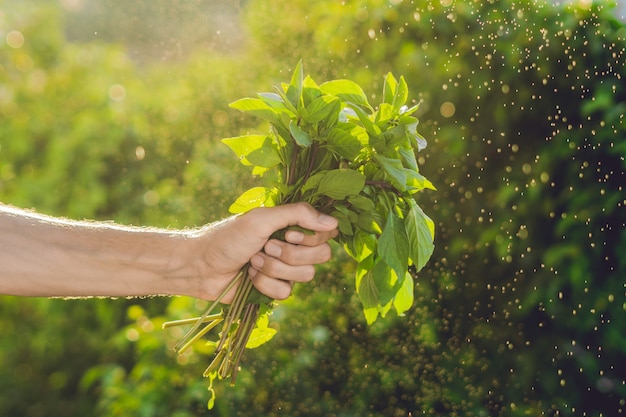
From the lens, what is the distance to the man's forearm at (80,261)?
1.57m

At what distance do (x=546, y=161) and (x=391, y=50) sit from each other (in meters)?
0.76

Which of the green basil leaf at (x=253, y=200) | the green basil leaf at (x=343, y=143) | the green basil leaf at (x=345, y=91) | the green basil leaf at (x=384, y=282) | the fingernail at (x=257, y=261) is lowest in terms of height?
the fingernail at (x=257, y=261)

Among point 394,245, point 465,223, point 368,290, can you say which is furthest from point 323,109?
point 465,223

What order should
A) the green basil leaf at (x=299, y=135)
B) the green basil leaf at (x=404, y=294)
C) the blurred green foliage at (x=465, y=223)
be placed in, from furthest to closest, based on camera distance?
the blurred green foliage at (x=465, y=223)
the green basil leaf at (x=404, y=294)
the green basil leaf at (x=299, y=135)

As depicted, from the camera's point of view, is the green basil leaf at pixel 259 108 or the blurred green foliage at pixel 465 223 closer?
the green basil leaf at pixel 259 108

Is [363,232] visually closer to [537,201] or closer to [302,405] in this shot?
[537,201]

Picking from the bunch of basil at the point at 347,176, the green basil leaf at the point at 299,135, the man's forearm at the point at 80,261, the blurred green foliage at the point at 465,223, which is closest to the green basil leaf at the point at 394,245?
the bunch of basil at the point at 347,176

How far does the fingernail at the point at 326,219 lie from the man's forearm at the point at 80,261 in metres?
0.36

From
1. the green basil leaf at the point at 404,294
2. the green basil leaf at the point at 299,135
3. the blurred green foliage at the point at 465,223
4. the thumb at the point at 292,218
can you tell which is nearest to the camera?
the green basil leaf at the point at 299,135

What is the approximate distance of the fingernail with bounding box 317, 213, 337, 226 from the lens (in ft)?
4.53

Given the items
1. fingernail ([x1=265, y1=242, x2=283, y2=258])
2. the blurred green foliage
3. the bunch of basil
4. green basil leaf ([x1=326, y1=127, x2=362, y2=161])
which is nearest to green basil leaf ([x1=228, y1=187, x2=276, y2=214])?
the bunch of basil

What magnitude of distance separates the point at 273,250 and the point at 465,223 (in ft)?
3.89

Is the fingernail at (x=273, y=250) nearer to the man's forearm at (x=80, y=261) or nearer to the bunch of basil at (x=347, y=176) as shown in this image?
the bunch of basil at (x=347, y=176)

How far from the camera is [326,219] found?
1.39 m
